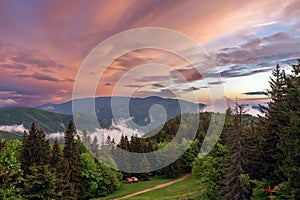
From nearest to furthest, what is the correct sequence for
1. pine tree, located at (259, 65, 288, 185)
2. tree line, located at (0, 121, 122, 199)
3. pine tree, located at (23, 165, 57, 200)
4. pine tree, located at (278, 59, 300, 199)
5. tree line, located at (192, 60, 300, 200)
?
1. tree line, located at (0, 121, 122, 199)
2. pine tree, located at (278, 59, 300, 199)
3. tree line, located at (192, 60, 300, 200)
4. pine tree, located at (259, 65, 288, 185)
5. pine tree, located at (23, 165, 57, 200)

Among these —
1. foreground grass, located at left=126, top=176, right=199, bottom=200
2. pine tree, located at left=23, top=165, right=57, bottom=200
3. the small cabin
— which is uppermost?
pine tree, located at left=23, top=165, right=57, bottom=200

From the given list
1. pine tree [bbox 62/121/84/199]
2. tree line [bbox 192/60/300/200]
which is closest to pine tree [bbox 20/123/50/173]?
pine tree [bbox 62/121/84/199]

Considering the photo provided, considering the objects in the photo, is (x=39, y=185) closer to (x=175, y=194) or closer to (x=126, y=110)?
(x=175, y=194)

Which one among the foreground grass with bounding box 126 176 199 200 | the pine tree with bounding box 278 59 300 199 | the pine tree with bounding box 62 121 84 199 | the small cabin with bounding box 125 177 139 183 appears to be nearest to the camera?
the pine tree with bounding box 278 59 300 199

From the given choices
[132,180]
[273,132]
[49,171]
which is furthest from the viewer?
[132,180]

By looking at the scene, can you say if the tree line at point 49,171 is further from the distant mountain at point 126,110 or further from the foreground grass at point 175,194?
the foreground grass at point 175,194

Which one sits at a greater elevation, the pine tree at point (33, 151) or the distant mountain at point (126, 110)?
the distant mountain at point (126, 110)

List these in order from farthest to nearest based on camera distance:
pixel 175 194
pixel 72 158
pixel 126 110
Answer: pixel 126 110 < pixel 72 158 < pixel 175 194

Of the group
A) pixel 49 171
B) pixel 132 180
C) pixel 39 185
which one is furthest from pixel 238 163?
pixel 132 180

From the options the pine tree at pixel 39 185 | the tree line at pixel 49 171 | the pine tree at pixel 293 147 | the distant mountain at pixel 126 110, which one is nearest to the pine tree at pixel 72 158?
the tree line at pixel 49 171

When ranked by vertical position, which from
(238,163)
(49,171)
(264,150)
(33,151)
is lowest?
(49,171)

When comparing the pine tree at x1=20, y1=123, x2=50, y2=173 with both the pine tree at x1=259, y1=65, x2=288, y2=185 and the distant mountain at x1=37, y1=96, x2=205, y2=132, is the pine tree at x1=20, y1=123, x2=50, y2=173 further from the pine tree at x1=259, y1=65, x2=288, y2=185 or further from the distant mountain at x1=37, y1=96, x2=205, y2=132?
the pine tree at x1=259, y1=65, x2=288, y2=185

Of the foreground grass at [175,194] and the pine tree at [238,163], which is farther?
the foreground grass at [175,194]

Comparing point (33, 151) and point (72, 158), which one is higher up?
point (33, 151)
